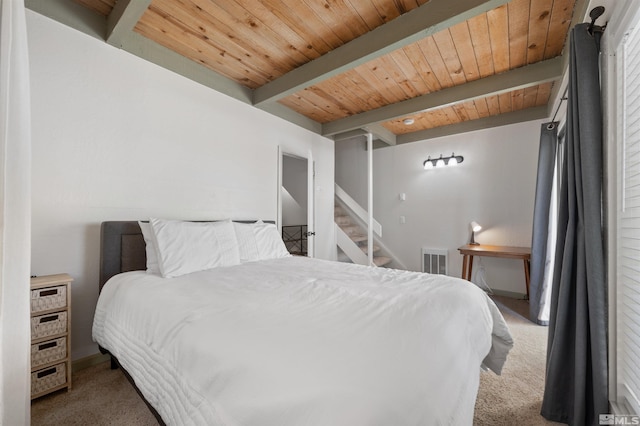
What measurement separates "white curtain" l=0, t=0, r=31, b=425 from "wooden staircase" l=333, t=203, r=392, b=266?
384cm

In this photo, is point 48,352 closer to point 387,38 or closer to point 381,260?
point 387,38

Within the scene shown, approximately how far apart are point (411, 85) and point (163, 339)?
314 cm

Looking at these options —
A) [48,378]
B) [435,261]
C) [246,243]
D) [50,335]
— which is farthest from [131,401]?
[435,261]

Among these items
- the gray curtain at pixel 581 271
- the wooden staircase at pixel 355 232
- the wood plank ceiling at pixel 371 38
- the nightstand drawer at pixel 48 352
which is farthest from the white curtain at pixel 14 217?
the wooden staircase at pixel 355 232

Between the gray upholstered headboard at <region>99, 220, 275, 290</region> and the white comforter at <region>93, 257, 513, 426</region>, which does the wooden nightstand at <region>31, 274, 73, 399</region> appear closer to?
the white comforter at <region>93, 257, 513, 426</region>

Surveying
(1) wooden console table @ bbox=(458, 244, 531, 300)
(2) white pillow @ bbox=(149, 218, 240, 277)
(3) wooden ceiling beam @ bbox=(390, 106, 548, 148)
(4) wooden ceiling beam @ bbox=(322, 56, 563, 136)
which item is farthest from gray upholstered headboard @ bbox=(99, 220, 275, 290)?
(3) wooden ceiling beam @ bbox=(390, 106, 548, 148)

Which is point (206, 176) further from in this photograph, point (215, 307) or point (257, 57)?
point (215, 307)

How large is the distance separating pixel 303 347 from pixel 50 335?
1.75 m

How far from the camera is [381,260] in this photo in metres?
4.47

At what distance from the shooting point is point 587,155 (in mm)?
1294

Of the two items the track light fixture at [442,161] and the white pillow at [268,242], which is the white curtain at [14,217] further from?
the track light fixture at [442,161]

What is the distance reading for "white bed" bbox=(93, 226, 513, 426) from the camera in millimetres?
655

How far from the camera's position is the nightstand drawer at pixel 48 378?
1.50 meters

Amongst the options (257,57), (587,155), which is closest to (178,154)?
(257,57)
